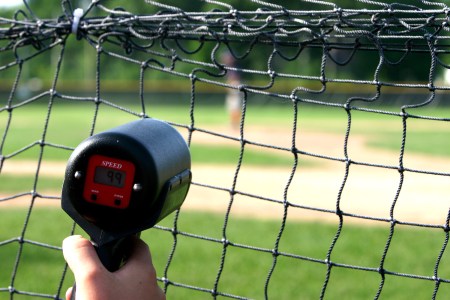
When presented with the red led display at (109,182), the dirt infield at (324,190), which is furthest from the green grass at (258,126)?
the red led display at (109,182)

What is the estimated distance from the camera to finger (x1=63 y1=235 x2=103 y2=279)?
4.76ft

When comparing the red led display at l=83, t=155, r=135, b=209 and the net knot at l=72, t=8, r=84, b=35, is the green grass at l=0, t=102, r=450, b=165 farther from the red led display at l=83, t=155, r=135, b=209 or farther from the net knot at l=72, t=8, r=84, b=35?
the red led display at l=83, t=155, r=135, b=209

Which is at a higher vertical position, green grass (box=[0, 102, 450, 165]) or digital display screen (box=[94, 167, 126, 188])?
digital display screen (box=[94, 167, 126, 188])

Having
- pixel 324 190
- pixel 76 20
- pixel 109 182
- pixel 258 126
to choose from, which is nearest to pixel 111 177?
pixel 109 182

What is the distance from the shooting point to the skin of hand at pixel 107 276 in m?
1.44

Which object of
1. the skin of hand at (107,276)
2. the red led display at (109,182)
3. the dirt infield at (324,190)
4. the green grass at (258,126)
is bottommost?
the green grass at (258,126)

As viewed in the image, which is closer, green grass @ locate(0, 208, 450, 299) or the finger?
the finger

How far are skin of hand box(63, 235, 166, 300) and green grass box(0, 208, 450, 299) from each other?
3579mm

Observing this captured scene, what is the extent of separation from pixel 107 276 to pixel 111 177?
0.18m

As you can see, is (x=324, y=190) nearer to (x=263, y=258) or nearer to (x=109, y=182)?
(x=263, y=258)

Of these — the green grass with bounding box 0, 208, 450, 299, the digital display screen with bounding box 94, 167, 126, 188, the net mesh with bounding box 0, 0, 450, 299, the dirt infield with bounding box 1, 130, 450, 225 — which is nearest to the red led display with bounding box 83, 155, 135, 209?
the digital display screen with bounding box 94, 167, 126, 188

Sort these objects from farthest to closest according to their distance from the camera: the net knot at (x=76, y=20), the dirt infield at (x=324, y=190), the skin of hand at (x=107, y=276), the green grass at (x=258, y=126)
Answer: the green grass at (x=258, y=126), the dirt infield at (x=324, y=190), the net knot at (x=76, y=20), the skin of hand at (x=107, y=276)

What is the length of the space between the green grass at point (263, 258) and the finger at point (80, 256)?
11.9 ft

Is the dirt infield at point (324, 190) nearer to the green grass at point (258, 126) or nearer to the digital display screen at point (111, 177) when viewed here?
the green grass at point (258, 126)
